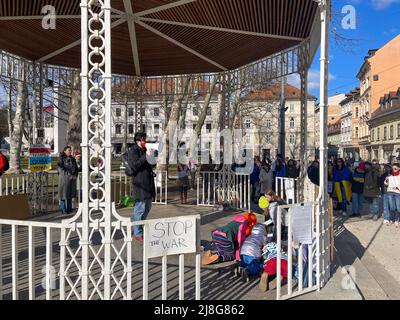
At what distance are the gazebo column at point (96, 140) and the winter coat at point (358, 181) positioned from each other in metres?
8.86

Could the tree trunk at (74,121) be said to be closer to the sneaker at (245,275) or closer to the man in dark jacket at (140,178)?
the man in dark jacket at (140,178)

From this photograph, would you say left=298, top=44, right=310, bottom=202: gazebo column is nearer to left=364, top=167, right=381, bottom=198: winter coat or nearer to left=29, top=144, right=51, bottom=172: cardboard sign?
left=364, top=167, right=381, bottom=198: winter coat

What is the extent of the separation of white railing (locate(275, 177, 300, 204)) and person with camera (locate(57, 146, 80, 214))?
5956mm

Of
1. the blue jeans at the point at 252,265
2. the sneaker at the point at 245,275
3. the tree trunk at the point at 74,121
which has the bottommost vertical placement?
the sneaker at the point at 245,275

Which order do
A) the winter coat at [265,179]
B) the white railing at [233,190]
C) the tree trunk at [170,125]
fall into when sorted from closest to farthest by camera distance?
the white railing at [233,190], the winter coat at [265,179], the tree trunk at [170,125]

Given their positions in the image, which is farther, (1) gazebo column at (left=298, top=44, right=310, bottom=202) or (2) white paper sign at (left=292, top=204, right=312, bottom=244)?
(1) gazebo column at (left=298, top=44, right=310, bottom=202)

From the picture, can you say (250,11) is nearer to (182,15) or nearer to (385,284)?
(182,15)

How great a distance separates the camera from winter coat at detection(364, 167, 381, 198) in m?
10.5

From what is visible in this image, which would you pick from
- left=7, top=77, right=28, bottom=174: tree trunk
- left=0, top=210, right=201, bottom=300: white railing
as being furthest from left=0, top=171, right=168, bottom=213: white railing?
left=7, top=77, right=28, bottom=174: tree trunk

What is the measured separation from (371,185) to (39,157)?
944 cm

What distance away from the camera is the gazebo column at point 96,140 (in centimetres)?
355

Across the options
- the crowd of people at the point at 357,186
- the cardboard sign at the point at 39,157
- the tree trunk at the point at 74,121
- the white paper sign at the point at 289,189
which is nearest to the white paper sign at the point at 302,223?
the white paper sign at the point at 289,189

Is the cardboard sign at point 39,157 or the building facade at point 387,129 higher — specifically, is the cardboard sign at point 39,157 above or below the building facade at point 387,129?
below

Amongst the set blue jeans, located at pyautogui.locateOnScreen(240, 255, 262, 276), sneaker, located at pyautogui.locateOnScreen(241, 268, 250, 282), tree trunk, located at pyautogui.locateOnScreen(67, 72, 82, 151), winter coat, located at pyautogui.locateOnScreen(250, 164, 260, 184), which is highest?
tree trunk, located at pyautogui.locateOnScreen(67, 72, 82, 151)
